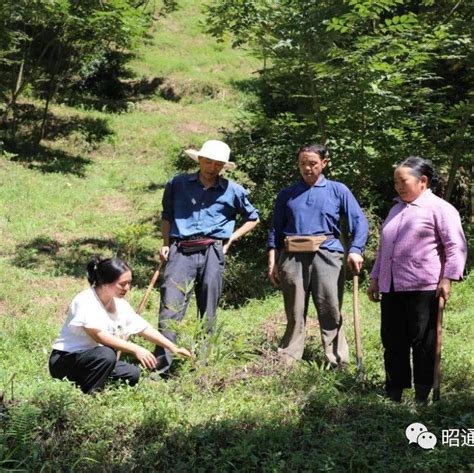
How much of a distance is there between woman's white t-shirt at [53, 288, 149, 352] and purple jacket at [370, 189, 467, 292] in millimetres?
1790

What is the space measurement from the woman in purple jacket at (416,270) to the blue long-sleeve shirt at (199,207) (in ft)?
4.51

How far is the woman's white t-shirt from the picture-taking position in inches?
152

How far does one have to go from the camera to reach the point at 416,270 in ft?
12.7

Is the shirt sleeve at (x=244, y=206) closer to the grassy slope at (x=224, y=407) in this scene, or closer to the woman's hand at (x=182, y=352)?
the grassy slope at (x=224, y=407)

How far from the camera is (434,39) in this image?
6773 millimetres

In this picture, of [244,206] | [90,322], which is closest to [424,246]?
[244,206]

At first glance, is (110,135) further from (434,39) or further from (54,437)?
(54,437)

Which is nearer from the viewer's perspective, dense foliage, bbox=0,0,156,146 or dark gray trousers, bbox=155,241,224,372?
dark gray trousers, bbox=155,241,224,372

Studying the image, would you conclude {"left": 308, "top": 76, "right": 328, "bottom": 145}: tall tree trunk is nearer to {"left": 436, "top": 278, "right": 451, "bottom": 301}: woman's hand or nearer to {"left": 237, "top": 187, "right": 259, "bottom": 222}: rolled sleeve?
{"left": 237, "top": 187, "right": 259, "bottom": 222}: rolled sleeve

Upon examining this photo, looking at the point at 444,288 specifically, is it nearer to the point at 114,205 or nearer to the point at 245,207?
the point at 245,207

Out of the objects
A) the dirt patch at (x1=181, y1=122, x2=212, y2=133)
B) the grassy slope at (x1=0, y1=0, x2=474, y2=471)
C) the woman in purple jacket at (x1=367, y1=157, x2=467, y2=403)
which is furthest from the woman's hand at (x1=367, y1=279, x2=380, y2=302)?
the dirt patch at (x1=181, y1=122, x2=212, y2=133)

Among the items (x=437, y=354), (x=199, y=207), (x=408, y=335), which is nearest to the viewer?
(x=437, y=354)

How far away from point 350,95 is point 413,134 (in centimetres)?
103

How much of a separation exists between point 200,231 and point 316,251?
95 cm
